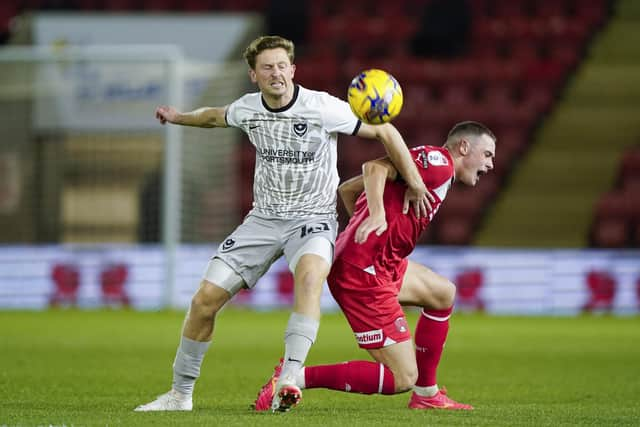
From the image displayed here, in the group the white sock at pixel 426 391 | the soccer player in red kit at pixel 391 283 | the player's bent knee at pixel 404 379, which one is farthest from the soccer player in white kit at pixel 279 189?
the white sock at pixel 426 391

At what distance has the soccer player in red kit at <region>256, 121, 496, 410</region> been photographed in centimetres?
598

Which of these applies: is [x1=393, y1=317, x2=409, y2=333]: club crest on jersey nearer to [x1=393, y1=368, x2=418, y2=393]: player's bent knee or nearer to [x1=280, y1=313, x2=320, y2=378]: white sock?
[x1=393, y1=368, x2=418, y2=393]: player's bent knee

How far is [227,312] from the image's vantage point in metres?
15.8

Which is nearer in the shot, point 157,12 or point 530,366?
point 530,366

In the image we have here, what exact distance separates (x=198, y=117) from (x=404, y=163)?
3.76 ft

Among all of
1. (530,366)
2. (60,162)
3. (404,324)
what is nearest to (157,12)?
(60,162)

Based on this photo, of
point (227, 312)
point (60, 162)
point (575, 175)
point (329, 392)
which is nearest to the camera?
point (329, 392)

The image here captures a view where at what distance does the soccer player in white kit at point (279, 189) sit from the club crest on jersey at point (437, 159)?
0.58 feet

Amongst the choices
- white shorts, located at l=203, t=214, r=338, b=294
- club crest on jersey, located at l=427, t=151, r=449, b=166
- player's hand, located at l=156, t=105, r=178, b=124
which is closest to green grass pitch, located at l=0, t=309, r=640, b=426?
white shorts, located at l=203, t=214, r=338, b=294

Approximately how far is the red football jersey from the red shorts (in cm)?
6

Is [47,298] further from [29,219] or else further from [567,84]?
[567,84]

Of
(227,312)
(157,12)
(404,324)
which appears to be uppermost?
(157,12)

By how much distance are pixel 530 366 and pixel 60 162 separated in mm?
9680

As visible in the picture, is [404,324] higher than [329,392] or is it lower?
higher
